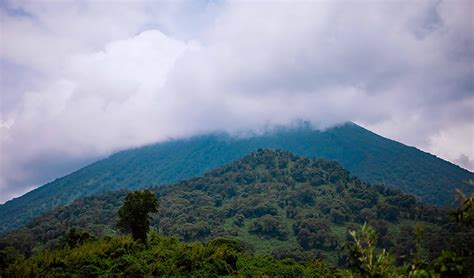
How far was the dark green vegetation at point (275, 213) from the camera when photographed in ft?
329

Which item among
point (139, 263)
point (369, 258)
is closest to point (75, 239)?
point (139, 263)

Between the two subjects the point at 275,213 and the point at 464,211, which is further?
the point at 275,213

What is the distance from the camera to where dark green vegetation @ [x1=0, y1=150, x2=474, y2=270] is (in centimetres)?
10025

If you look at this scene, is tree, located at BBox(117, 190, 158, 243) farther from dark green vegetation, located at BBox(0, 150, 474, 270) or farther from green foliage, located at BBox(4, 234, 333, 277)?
dark green vegetation, located at BBox(0, 150, 474, 270)

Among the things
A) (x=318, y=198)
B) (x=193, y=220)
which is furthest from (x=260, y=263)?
(x=318, y=198)

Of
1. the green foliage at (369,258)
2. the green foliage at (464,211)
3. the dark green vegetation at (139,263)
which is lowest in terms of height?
the dark green vegetation at (139,263)

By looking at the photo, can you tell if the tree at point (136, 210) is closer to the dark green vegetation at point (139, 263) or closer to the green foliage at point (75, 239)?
the dark green vegetation at point (139, 263)

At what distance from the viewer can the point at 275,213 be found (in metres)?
127

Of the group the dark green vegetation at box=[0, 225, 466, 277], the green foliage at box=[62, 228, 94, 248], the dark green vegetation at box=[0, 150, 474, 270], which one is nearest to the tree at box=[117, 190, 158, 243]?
the dark green vegetation at box=[0, 225, 466, 277]

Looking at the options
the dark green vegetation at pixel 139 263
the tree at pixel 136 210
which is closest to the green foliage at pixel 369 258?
the dark green vegetation at pixel 139 263

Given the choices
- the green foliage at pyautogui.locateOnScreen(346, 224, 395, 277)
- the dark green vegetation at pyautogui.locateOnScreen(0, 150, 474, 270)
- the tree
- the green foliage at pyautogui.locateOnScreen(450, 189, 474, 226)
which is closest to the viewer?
the green foliage at pyautogui.locateOnScreen(346, 224, 395, 277)

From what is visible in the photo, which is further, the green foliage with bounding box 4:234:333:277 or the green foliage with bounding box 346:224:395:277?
the green foliage with bounding box 4:234:333:277

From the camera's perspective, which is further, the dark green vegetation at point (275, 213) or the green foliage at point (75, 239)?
the dark green vegetation at point (275, 213)

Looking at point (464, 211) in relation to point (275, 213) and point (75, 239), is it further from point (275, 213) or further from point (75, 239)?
point (275, 213)
